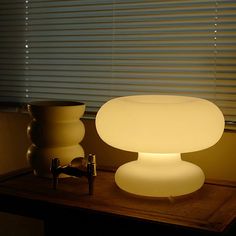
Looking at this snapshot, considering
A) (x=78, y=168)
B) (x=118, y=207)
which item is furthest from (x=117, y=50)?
(x=118, y=207)

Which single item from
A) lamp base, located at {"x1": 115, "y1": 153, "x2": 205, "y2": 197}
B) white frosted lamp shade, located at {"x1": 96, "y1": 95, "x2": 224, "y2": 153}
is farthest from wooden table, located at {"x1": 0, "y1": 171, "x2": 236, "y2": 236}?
white frosted lamp shade, located at {"x1": 96, "y1": 95, "x2": 224, "y2": 153}

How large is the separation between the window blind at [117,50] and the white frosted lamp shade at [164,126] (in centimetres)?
29

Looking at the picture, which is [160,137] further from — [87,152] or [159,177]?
[87,152]

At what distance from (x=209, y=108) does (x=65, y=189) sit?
42 centimetres

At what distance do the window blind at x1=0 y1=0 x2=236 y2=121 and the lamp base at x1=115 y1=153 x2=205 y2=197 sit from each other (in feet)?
0.95

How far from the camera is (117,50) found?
4.84ft

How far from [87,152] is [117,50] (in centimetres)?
36

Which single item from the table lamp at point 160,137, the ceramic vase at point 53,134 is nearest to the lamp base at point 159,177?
→ the table lamp at point 160,137

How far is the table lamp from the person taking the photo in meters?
1.03

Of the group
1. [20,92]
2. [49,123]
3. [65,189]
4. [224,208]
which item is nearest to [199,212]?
[224,208]

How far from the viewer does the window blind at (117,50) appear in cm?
132

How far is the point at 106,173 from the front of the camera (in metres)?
1.34

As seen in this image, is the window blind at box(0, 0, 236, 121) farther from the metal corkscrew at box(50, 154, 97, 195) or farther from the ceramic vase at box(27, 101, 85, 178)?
the metal corkscrew at box(50, 154, 97, 195)

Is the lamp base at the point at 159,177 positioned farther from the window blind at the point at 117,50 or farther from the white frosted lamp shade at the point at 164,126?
the window blind at the point at 117,50
